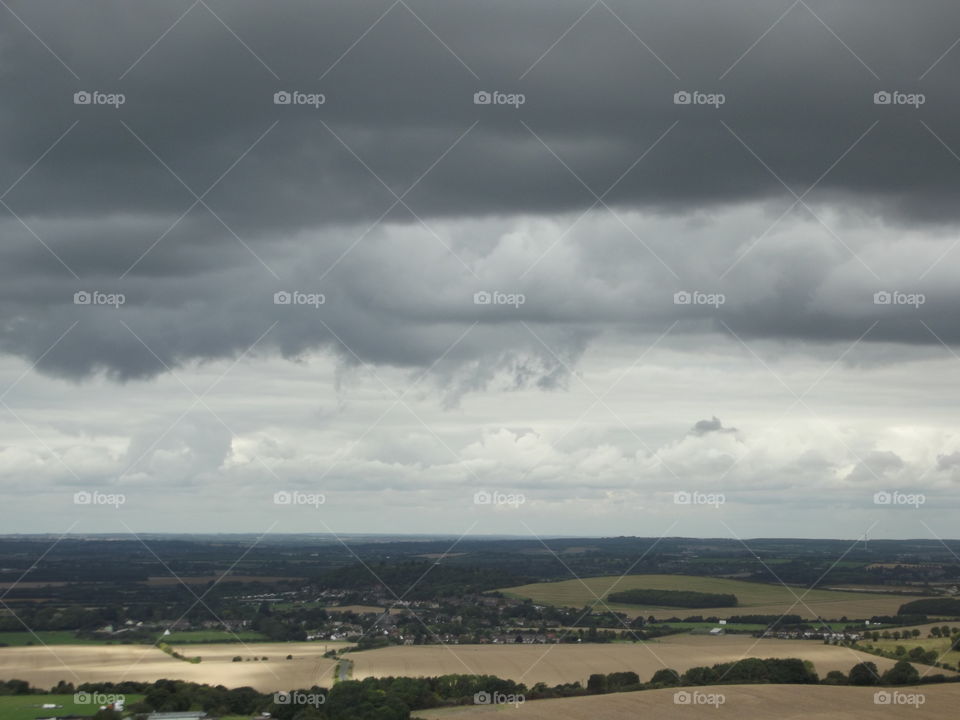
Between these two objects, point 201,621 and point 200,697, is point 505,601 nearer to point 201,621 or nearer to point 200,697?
point 201,621

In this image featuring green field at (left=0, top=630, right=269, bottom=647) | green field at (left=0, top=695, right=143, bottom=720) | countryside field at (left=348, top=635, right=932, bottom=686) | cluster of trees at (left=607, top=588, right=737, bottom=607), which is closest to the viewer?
green field at (left=0, top=695, right=143, bottom=720)

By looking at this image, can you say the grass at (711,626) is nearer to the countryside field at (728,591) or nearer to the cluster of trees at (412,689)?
the countryside field at (728,591)

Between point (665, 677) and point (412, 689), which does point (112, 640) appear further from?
point (665, 677)

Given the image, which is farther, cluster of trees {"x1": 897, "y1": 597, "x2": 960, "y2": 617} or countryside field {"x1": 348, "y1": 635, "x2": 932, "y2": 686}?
cluster of trees {"x1": 897, "y1": 597, "x2": 960, "y2": 617}

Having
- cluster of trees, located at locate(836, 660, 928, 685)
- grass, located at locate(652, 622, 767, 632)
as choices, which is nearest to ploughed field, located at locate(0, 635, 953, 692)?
cluster of trees, located at locate(836, 660, 928, 685)

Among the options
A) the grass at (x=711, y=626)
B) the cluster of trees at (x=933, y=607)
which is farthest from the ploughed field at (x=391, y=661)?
the cluster of trees at (x=933, y=607)

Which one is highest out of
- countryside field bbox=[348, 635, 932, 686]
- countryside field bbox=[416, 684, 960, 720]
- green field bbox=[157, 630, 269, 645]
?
green field bbox=[157, 630, 269, 645]

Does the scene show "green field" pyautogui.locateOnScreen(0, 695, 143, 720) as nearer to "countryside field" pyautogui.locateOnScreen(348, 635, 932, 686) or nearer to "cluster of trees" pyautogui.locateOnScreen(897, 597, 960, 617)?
"countryside field" pyautogui.locateOnScreen(348, 635, 932, 686)
